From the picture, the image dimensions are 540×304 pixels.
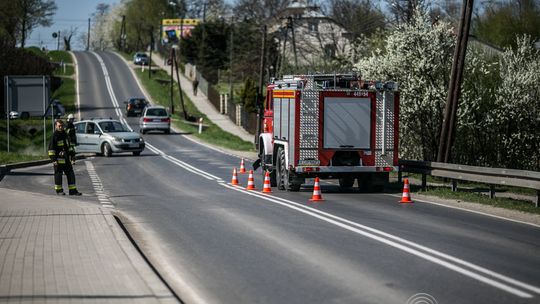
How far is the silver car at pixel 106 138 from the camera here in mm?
42000

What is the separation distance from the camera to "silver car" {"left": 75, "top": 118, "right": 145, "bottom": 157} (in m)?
42.0

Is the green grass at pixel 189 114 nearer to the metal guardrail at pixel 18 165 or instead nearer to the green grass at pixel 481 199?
the metal guardrail at pixel 18 165

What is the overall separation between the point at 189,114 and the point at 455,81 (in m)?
57.9

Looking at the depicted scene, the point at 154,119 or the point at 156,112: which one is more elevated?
the point at 156,112

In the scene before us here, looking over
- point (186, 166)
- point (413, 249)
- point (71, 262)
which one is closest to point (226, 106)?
point (186, 166)

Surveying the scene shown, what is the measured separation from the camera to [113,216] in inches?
636

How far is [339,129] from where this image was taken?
2264 cm

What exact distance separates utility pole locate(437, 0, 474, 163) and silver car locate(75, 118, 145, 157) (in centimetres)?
1837

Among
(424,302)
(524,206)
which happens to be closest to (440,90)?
(524,206)

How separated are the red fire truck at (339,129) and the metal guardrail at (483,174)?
4.66 ft

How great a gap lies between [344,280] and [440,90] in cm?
2489

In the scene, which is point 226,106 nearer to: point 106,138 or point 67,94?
point 67,94

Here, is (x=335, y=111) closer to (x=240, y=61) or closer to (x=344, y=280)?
(x=344, y=280)

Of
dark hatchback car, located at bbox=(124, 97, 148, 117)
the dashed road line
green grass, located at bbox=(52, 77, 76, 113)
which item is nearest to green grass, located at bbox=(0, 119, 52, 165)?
dark hatchback car, located at bbox=(124, 97, 148, 117)
